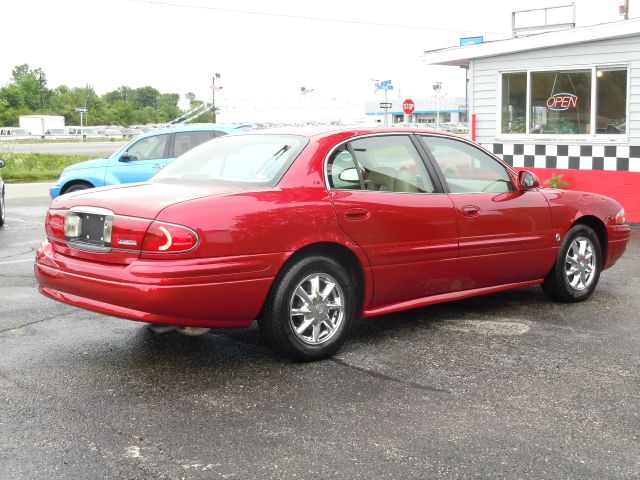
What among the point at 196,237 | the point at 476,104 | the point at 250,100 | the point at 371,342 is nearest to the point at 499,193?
the point at 371,342

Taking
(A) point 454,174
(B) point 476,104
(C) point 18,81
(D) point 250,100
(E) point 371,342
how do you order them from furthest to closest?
(C) point 18,81, (D) point 250,100, (B) point 476,104, (A) point 454,174, (E) point 371,342

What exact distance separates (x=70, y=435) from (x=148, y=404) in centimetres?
50

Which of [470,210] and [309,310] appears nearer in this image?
Answer: [309,310]

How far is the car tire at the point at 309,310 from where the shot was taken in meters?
4.64

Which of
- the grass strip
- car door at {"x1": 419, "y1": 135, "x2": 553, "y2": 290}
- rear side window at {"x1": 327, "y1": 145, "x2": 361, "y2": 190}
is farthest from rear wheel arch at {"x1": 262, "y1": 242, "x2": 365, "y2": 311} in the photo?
the grass strip

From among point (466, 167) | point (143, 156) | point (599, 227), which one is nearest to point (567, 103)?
point (599, 227)

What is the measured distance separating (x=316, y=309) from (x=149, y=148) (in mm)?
8806

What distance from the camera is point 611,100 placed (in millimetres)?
12062

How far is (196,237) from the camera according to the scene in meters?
4.32

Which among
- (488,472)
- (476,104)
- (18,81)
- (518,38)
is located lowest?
(488,472)

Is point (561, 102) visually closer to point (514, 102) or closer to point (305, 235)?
point (514, 102)

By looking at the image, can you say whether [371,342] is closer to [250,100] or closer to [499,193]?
[499,193]

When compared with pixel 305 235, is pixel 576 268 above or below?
below

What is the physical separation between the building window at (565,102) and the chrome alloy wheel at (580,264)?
6064mm
